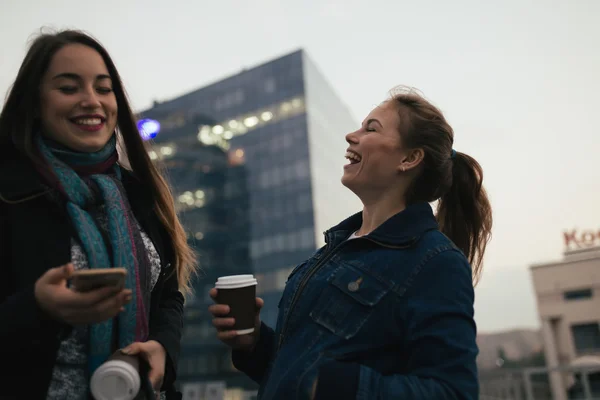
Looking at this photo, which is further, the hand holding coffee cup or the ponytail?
the ponytail

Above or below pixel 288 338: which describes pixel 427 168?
above

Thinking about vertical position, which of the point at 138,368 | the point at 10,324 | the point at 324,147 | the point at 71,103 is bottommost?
the point at 138,368

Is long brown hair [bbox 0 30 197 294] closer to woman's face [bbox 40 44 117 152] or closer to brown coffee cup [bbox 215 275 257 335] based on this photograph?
woman's face [bbox 40 44 117 152]

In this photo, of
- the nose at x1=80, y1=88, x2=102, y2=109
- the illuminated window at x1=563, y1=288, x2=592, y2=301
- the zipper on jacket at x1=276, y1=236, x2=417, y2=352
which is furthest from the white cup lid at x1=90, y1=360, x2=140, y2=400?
the illuminated window at x1=563, y1=288, x2=592, y2=301

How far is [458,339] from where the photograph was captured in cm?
161

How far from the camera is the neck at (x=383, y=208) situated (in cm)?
229

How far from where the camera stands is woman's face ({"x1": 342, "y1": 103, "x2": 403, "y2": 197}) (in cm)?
230

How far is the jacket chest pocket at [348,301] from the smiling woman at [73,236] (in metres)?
0.62

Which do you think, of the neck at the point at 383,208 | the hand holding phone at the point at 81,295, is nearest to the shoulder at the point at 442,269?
the neck at the point at 383,208

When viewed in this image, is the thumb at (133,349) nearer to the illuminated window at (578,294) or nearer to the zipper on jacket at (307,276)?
the zipper on jacket at (307,276)

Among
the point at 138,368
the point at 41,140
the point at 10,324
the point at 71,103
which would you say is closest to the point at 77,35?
the point at 71,103

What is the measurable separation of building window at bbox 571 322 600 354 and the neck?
38.5 meters

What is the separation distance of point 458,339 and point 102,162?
1560 millimetres

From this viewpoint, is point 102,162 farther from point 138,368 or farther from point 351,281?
point 351,281
